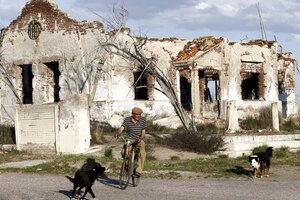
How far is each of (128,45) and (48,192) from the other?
16911mm

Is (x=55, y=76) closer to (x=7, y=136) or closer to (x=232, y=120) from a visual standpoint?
(x=7, y=136)

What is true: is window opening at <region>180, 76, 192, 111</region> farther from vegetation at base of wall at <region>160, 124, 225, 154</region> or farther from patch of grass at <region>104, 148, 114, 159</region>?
patch of grass at <region>104, 148, 114, 159</region>

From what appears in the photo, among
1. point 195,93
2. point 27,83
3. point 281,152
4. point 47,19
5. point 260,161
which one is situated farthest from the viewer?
point 27,83

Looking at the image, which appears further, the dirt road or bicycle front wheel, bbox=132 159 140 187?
bicycle front wheel, bbox=132 159 140 187

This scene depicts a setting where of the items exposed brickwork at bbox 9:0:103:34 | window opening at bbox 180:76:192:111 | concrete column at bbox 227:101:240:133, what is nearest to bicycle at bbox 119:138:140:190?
concrete column at bbox 227:101:240:133

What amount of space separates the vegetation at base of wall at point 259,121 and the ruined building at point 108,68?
63 centimetres

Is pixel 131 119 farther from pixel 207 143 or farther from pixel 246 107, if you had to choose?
pixel 246 107

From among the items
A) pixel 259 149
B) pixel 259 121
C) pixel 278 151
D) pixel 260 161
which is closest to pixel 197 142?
pixel 259 149

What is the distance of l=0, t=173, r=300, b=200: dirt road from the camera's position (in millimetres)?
11797

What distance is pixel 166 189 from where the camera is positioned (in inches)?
511

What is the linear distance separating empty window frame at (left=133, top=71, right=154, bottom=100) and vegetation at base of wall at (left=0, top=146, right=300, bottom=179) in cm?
1015

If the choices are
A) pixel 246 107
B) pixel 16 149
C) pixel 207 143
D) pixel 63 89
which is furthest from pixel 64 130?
pixel 246 107

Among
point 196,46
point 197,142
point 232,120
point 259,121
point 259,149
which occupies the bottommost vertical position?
point 259,149

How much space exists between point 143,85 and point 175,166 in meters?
13.2
